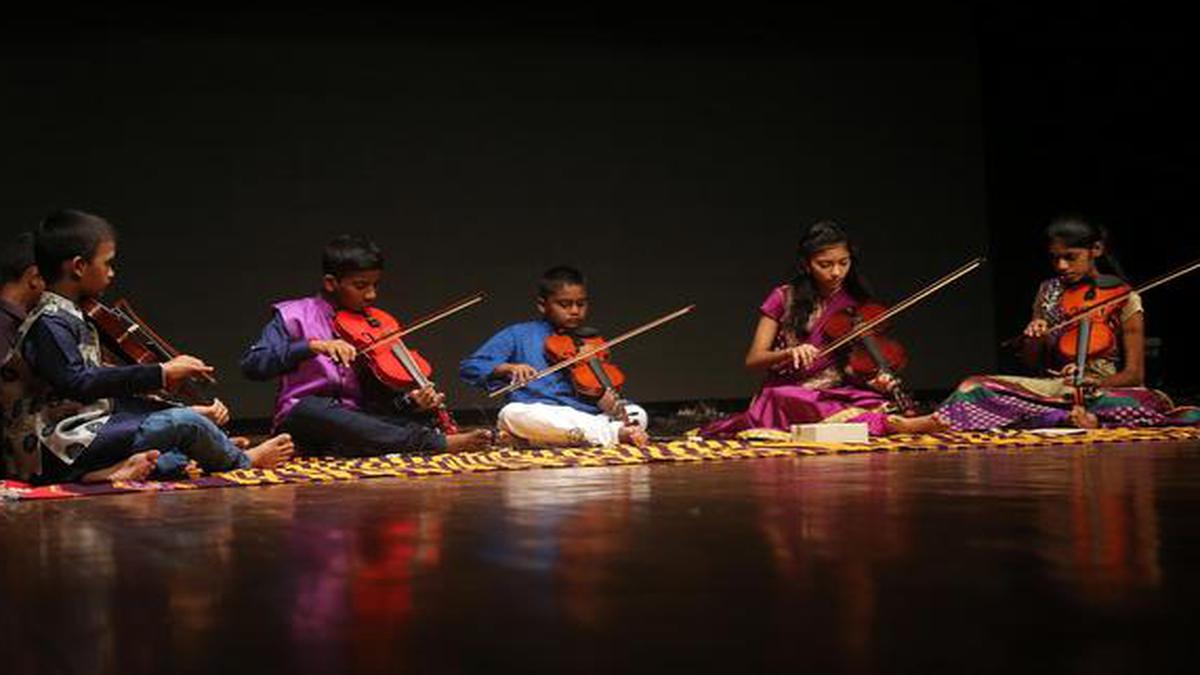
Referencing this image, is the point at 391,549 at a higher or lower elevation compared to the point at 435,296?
lower

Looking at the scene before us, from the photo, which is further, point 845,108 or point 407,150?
point 845,108

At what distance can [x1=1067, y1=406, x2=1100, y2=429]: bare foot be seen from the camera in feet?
16.1

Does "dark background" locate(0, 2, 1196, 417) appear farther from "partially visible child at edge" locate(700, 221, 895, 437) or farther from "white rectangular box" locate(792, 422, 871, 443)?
"white rectangular box" locate(792, 422, 871, 443)

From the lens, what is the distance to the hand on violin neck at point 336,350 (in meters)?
4.35

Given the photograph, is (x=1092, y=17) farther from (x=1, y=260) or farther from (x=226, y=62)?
(x=1, y=260)

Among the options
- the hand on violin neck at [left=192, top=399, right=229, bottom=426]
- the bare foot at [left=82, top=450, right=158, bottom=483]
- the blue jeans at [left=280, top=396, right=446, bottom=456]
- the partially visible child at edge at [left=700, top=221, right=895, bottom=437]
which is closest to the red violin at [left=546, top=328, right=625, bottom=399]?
the partially visible child at edge at [left=700, top=221, right=895, bottom=437]

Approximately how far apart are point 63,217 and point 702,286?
14.3ft

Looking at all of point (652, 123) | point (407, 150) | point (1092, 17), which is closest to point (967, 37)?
point (1092, 17)

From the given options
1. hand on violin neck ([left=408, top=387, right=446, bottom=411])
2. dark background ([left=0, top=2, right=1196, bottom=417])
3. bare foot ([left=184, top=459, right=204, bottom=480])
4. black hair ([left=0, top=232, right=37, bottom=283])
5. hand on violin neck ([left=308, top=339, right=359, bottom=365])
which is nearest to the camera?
bare foot ([left=184, top=459, right=204, bottom=480])

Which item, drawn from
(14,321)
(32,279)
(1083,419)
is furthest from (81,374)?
(1083,419)

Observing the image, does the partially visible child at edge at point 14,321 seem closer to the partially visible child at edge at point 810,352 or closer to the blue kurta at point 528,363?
the blue kurta at point 528,363

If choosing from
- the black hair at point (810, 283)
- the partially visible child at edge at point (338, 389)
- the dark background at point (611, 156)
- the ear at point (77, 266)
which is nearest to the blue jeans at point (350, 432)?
the partially visible child at edge at point (338, 389)

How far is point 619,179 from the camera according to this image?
745 cm

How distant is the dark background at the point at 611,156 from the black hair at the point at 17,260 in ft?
8.27
